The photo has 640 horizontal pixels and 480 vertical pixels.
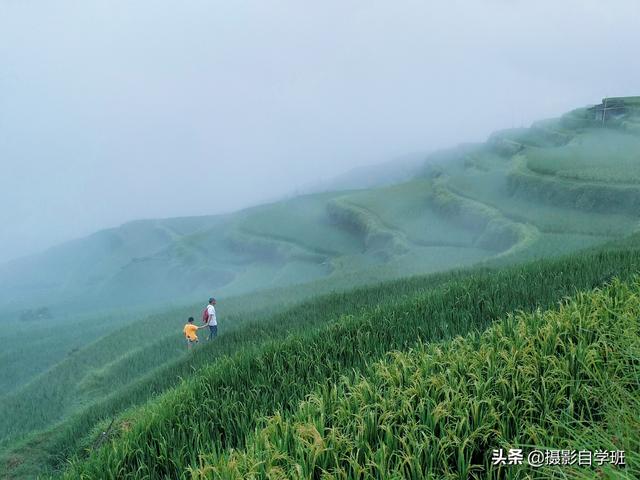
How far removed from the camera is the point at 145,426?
18.5ft

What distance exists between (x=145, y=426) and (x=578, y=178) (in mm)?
28996

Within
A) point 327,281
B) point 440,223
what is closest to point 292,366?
point 327,281

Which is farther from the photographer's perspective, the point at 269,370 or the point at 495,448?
the point at 269,370

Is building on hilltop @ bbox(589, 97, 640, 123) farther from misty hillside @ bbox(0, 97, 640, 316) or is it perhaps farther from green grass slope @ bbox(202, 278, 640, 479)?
green grass slope @ bbox(202, 278, 640, 479)

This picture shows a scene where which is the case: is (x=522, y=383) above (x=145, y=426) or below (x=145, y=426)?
above

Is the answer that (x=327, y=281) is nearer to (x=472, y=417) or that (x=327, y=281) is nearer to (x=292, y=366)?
(x=292, y=366)

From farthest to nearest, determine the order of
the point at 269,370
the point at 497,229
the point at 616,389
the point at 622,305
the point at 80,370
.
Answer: the point at 497,229, the point at 80,370, the point at 269,370, the point at 622,305, the point at 616,389

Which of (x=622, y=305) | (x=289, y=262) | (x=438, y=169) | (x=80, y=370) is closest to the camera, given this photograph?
(x=622, y=305)

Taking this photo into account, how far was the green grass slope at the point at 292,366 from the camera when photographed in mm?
5160

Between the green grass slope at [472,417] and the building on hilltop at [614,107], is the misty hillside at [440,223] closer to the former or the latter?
the building on hilltop at [614,107]

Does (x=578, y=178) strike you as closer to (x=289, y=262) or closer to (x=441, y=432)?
(x=289, y=262)

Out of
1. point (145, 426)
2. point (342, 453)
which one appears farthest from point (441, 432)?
point (145, 426)

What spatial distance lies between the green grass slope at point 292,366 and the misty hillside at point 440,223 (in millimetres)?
10383

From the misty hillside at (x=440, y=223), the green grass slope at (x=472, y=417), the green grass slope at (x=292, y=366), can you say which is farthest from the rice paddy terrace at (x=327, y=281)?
the green grass slope at (x=472, y=417)
